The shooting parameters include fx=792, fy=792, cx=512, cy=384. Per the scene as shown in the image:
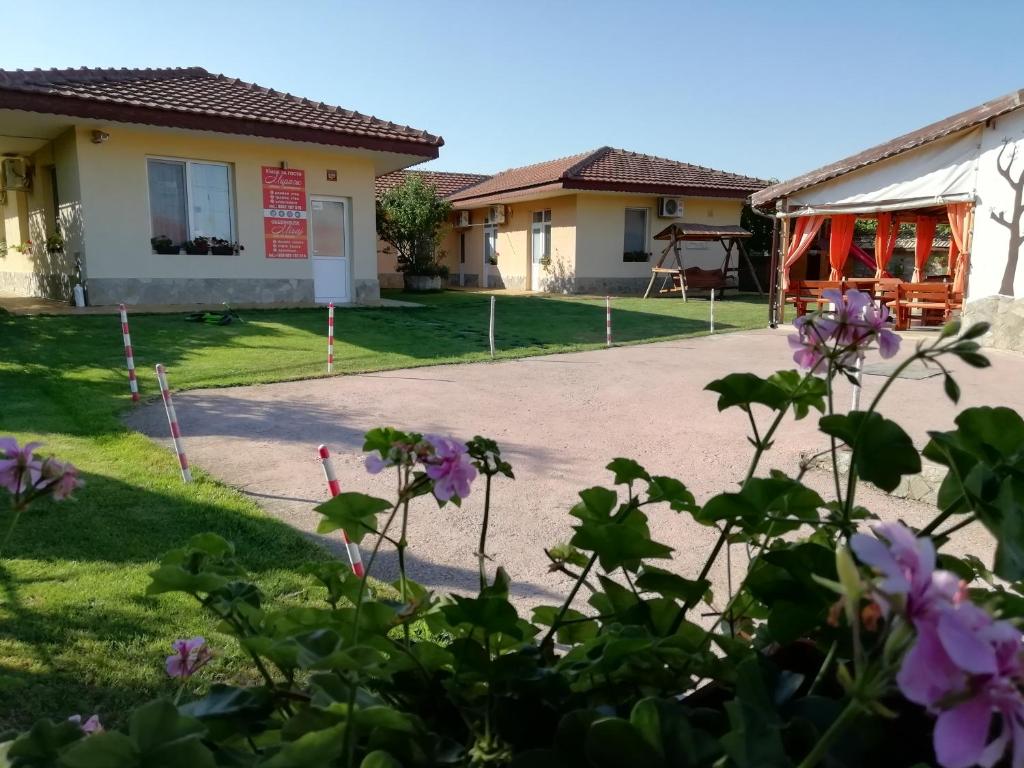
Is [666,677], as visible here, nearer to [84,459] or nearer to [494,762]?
[494,762]

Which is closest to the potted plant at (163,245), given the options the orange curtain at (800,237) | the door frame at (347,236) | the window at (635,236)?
the door frame at (347,236)

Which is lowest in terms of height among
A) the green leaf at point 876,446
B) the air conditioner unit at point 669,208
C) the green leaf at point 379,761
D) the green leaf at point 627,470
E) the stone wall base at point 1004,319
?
the stone wall base at point 1004,319

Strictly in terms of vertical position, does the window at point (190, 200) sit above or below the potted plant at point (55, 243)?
above

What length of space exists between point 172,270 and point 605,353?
8422mm

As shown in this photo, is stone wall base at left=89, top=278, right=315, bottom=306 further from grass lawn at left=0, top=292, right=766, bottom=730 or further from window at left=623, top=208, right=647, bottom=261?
window at left=623, top=208, right=647, bottom=261

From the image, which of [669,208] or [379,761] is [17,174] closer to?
[669,208]

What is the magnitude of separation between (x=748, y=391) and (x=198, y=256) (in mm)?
15001

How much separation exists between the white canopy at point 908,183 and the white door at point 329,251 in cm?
920

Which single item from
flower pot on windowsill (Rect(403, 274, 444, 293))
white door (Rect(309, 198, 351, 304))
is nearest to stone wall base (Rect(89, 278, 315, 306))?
white door (Rect(309, 198, 351, 304))

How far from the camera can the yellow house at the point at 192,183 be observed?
13.4 m

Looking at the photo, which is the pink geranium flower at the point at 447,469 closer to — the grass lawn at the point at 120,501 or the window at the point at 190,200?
the grass lawn at the point at 120,501

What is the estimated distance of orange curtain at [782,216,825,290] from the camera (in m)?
15.7

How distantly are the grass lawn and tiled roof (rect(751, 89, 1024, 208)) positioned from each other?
16.6 ft

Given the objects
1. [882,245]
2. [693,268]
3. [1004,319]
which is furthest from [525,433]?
[693,268]
